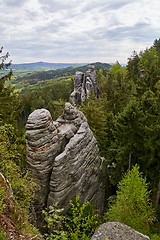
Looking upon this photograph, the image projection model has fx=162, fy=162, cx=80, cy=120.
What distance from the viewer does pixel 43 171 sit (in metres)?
14.5

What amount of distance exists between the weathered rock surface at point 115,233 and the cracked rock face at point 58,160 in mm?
8214

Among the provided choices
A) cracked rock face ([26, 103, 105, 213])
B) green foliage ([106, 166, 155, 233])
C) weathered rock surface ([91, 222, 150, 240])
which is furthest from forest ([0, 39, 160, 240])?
weathered rock surface ([91, 222, 150, 240])

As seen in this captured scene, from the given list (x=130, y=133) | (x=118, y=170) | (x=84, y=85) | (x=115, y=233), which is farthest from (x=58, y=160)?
(x=84, y=85)

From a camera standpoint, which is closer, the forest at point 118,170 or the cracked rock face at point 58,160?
the forest at point 118,170

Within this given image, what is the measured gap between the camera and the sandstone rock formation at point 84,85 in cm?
6297

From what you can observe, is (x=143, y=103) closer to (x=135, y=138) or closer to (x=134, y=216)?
(x=135, y=138)

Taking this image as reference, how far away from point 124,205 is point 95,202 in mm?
6953

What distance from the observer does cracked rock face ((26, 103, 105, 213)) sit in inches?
567

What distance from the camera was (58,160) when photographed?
14.6 metres

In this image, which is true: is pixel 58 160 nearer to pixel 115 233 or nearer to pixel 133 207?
pixel 133 207

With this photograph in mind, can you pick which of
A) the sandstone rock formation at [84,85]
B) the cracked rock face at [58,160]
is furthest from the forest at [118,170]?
the sandstone rock formation at [84,85]

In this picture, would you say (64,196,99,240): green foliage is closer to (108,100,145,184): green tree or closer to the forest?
the forest

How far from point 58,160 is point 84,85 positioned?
53.8 meters

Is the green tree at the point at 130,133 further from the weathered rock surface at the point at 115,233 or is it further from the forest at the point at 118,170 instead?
the weathered rock surface at the point at 115,233
